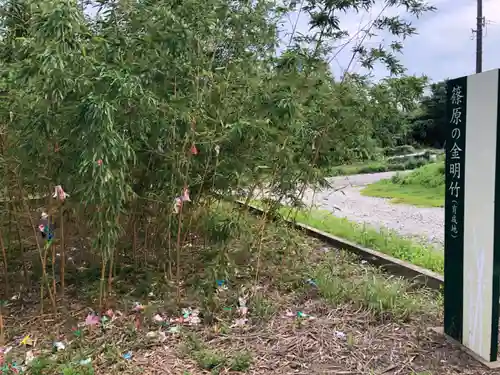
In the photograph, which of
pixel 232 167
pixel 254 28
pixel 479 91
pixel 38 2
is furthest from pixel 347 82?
pixel 38 2

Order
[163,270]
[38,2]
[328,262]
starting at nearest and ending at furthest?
[38,2] < [163,270] < [328,262]

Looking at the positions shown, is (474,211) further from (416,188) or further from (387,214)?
(416,188)

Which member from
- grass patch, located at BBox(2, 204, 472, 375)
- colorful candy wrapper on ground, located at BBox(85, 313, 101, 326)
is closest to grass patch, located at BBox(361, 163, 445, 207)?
grass patch, located at BBox(2, 204, 472, 375)

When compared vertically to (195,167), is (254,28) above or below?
above

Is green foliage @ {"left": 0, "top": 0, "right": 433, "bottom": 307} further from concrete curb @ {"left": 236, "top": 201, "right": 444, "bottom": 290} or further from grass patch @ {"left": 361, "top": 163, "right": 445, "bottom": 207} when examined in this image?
grass patch @ {"left": 361, "top": 163, "right": 445, "bottom": 207}

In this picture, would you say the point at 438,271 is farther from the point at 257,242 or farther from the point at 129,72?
the point at 129,72

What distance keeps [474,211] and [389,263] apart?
61.3 inches

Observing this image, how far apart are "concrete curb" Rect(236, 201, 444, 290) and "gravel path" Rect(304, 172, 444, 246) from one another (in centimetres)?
40

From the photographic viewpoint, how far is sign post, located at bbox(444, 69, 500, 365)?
2.03 m

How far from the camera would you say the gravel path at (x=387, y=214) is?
5151mm

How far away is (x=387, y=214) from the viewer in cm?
680

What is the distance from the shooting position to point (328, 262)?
3.67 meters

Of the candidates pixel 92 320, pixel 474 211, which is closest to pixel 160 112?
pixel 92 320

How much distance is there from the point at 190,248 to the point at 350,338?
135cm
